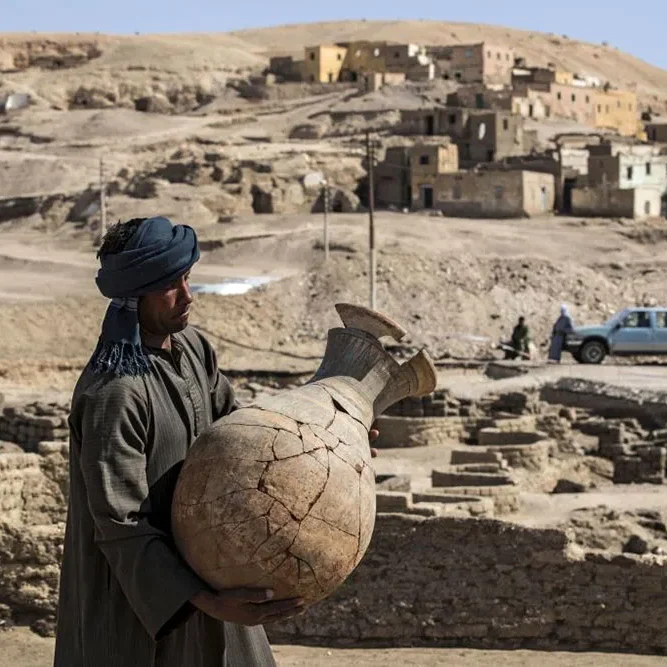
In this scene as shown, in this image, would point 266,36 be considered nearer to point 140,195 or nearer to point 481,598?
point 140,195

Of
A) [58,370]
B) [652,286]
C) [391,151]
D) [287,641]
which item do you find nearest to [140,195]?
[391,151]

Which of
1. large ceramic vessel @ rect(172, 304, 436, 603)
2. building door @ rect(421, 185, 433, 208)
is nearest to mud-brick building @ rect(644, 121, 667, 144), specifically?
building door @ rect(421, 185, 433, 208)

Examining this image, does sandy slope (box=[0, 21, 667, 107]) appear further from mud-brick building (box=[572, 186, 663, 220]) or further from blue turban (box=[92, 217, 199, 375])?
blue turban (box=[92, 217, 199, 375])

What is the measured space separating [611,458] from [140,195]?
2917 cm

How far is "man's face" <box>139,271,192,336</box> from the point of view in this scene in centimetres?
340

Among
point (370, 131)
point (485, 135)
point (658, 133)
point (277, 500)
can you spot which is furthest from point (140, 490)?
point (658, 133)

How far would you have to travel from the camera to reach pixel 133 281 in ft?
11.0

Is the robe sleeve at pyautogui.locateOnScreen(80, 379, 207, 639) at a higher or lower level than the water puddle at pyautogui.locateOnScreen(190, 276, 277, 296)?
higher

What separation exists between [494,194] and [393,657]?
31454 mm

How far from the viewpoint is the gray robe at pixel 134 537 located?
3209mm

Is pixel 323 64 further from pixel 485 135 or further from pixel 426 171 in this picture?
pixel 426 171

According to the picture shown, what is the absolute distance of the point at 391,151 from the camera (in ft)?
144

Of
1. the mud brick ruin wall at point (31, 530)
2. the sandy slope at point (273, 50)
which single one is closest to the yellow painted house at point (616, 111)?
the sandy slope at point (273, 50)

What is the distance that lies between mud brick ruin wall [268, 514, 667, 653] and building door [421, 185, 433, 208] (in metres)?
32.2
